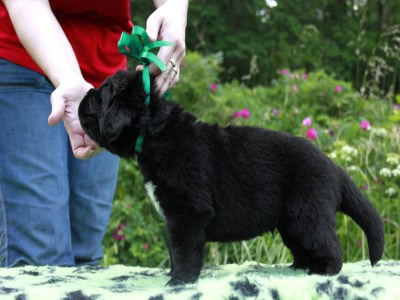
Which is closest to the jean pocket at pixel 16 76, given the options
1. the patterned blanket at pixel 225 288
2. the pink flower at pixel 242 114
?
the patterned blanket at pixel 225 288

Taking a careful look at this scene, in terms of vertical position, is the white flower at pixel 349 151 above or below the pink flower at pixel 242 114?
below

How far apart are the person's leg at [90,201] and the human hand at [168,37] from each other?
86 cm

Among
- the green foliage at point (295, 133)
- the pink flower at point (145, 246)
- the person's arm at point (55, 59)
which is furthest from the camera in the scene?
the pink flower at point (145, 246)

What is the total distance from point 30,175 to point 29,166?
5cm

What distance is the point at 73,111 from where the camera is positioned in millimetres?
2494

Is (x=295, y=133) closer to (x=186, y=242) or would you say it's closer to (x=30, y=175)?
(x=30, y=175)

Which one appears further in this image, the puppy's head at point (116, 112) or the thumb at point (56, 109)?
the thumb at point (56, 109)

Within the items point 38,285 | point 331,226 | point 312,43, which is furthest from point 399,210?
point 312,43

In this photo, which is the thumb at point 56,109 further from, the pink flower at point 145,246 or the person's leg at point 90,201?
the pink flower at point 145,246

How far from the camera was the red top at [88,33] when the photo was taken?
2852 millimetres

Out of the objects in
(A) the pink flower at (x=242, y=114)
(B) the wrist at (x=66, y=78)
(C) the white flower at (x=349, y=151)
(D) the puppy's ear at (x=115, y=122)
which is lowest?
(C) the white flower at (x=349, y=151)

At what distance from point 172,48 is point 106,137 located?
0.52 metres

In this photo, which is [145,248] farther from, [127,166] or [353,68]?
[353,68]

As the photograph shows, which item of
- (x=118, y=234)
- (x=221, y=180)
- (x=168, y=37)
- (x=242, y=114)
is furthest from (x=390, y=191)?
(x=168, y=37)
